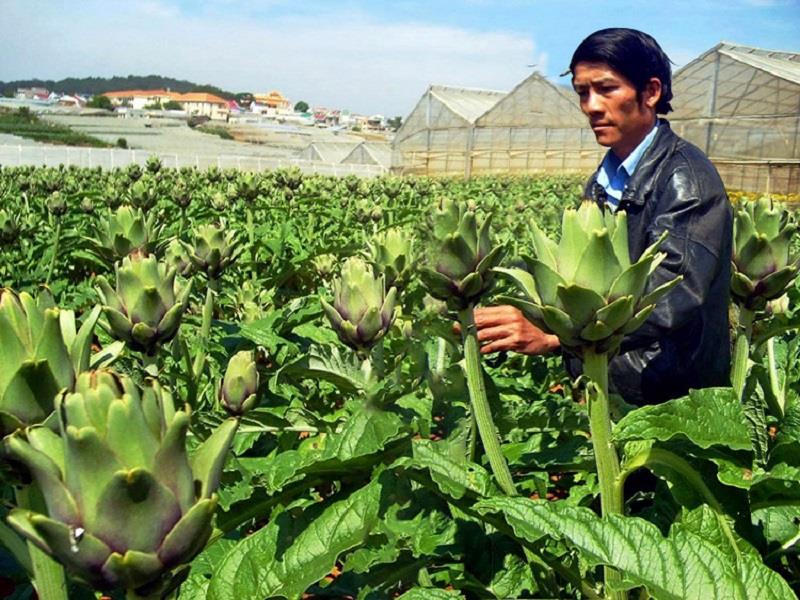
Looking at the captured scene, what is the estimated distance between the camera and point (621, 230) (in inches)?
39.1

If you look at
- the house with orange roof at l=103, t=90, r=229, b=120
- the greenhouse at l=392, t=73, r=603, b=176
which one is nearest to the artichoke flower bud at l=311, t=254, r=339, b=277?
the greenhouse at l=392, t=73, r=603, b=176

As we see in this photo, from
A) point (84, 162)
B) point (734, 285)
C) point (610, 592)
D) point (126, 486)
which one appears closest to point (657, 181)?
point (734, 285)

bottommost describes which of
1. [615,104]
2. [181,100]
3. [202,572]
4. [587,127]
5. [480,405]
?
[202,572]

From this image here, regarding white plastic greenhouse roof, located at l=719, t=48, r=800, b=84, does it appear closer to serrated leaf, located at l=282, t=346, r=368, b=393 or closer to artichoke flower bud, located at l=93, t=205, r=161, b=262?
artichoke flower bud, located at l=93, t=205, r=161, b=262

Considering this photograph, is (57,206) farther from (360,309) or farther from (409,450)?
(409,450)

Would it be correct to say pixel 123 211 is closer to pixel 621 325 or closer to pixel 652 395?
pixel 652 395

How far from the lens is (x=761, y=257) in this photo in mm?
1619

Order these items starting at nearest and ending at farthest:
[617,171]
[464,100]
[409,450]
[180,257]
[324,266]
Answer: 1. [409,450]
2. [617,171]
3. [180,257]
4. [324,266]
5. [464,100]

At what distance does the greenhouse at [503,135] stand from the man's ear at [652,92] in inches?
757

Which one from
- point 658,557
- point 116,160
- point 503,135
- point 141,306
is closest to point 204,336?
point 141,306

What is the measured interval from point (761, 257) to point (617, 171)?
42 centimetres

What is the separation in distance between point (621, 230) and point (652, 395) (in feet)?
2.71

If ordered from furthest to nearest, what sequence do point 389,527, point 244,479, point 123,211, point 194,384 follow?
point 123,211, point 194,384, point 244,479, point 389,527

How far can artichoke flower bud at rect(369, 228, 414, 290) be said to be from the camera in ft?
6.07
